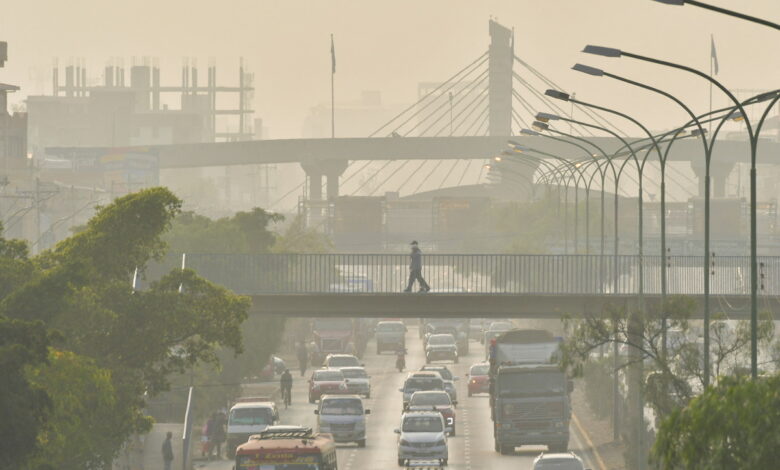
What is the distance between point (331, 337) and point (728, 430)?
96858 mm

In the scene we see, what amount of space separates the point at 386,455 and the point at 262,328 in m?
20.4

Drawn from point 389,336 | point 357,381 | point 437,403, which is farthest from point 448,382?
point 389,336

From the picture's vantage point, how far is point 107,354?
47.3m

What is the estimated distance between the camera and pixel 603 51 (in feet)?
143

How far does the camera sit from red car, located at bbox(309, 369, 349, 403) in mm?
88562

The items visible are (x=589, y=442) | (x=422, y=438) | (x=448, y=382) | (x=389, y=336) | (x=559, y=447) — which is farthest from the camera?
(x=389, y=336)

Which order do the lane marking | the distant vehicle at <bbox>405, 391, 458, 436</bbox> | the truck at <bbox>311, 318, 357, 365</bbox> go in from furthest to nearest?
the truck at <bbox>311, 318, 357, 365</bbox> < the distant vehicle at <bbox>405, 391, 458, 436</bbox> < the lane marking

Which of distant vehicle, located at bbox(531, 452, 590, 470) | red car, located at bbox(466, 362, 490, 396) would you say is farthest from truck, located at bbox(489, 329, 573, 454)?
red car, located at bbox(466, 362, 490, 396)

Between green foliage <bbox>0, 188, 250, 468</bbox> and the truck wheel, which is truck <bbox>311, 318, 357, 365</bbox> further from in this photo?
green foliage <bbox>0, 188, 250, 468</bbox>

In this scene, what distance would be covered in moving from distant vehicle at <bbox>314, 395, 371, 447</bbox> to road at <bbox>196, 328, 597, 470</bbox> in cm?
58

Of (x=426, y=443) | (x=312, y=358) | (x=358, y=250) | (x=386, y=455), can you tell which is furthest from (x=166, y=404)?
(x=358, y=250)

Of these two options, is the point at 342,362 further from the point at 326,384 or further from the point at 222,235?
the point at 222,235

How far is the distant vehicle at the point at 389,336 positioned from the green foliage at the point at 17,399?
91.2 m

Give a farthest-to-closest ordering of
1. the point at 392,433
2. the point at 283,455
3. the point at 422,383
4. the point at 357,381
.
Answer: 1. the point at 357,381
2. the point at 422,383
3. the point at 392,433
4. the point at 283,455
